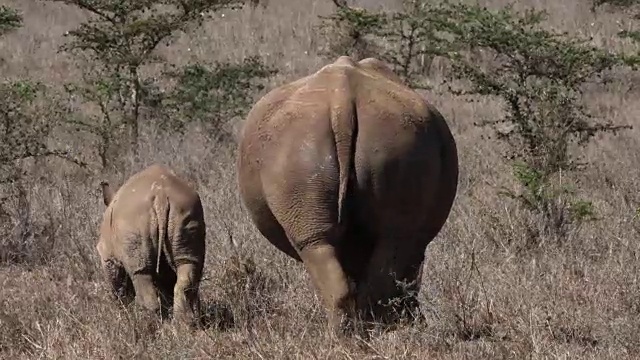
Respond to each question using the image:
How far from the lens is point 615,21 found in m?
24.0

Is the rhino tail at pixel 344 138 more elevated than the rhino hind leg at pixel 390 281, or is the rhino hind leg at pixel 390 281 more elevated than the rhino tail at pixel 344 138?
the rhino tail at pixel 344 138

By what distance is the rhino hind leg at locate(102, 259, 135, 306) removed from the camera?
225 inches

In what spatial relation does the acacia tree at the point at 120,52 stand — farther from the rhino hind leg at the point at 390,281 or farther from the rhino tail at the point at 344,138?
the rhino tail at the point at 344,138

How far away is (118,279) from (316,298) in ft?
3.92

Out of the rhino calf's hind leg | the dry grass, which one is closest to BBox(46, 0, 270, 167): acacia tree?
the dry grass

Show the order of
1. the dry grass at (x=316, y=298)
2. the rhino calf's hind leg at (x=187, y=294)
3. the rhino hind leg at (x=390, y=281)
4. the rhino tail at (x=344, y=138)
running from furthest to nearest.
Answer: the rhino calf's hind leg at (x=187, y=294) → the dry grass at (x=316, y=298) → the rhino hind leg at (x=390, y=281) → the rhino tail at (x=344, y=138)

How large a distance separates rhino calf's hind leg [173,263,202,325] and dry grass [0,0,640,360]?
0.14 m

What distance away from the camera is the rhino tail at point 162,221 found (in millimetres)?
5320

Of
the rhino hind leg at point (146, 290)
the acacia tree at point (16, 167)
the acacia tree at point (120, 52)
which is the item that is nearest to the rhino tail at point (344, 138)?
the rhino hind leg at point (146, 290)

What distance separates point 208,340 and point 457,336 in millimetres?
1256

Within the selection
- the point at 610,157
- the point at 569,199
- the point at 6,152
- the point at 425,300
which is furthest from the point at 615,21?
the point at 425,300

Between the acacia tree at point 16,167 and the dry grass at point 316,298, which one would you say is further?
the acacia tree at point 16,167

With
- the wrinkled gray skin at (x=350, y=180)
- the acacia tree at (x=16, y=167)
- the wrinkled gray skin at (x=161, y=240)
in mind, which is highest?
the wrinkled gray skin at (x=350, y=180)

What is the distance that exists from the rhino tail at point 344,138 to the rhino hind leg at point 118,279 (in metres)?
1.93
